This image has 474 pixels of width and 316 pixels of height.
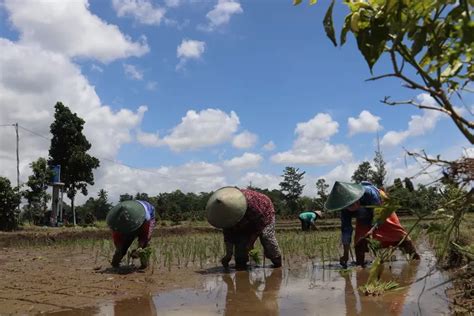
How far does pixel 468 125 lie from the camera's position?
69.2 inches

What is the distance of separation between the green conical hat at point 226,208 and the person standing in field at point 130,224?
92 cm

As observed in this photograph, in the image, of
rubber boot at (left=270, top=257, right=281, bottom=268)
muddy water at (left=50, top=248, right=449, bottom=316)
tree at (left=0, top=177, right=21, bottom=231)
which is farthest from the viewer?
tree at (left=0, top=177, right=21, bottom=231)

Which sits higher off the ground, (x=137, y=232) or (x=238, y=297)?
(x=137, y=232)

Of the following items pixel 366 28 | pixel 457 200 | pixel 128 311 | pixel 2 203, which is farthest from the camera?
pixel 2 203

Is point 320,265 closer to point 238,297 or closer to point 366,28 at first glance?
point 238,297

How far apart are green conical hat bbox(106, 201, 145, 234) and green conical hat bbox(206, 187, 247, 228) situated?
0.97m

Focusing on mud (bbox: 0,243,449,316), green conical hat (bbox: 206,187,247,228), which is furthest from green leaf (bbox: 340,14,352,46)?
green conical hat (bbox: 206,187,247,228)

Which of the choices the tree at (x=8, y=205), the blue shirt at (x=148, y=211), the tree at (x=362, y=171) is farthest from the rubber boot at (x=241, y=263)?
the tree at (x=362, y=171)

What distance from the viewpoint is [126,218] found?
6.97 m

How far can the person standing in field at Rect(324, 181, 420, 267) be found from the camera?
6.59m

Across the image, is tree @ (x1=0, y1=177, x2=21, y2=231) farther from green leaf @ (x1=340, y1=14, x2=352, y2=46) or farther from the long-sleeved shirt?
green leaf @ (x1=340, y1=14, x2=352, y2=46)

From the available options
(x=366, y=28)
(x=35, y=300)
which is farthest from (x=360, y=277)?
(x=366, y=28)

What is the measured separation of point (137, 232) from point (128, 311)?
259cm

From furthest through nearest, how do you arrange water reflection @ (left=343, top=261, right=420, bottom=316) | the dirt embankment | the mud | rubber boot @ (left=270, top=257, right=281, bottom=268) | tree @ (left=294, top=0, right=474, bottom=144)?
rubber boot @ (left=270, top=257, right=281, bottom=268) → the dirt embankment → the mud → water reflection @ (left=343, top=261, right=420, bottom=316) → tree @ (left=294, top=0, right=474, bottom=144)
